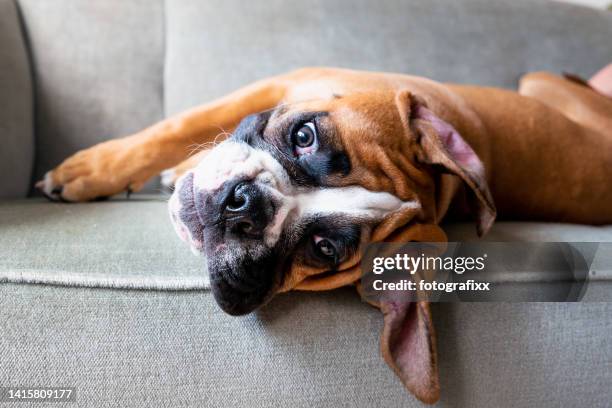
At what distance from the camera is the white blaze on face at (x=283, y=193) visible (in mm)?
1242

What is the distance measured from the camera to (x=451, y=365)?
3.96 feet

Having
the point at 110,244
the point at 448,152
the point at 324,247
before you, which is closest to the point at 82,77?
the point at 110,244

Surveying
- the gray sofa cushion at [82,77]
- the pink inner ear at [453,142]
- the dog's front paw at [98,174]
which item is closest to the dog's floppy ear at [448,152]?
the pink inner ear at [453,142]

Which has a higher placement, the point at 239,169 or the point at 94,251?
the point at 239,169

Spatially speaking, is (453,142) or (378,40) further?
(378,40)

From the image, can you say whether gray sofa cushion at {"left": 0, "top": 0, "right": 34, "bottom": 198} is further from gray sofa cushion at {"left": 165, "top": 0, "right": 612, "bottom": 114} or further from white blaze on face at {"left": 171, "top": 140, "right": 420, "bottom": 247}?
white blaze on face at {"left": 171, "top": 140, "right": 420, "bottom": 247}

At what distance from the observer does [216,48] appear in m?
2.47

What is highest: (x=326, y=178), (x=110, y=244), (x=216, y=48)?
(x=326, y=178)

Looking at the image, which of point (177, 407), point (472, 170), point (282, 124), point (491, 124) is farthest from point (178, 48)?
point (177, 407)

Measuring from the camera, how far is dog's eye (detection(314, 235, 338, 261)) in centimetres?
128

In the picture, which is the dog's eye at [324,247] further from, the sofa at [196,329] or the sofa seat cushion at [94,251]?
the sofa seat cushion at [94,251]

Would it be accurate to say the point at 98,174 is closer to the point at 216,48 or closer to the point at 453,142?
the point at 216,48

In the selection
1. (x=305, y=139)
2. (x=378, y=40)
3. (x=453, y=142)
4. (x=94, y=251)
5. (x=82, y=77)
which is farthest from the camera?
(x=378, y=40)

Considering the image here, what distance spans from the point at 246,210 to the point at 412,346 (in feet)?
1.67
